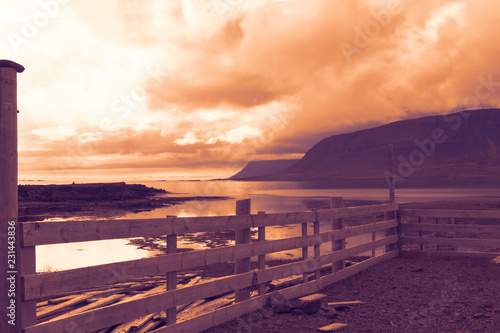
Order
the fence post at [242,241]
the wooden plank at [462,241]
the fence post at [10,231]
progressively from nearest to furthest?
the fence post at [10,231]
the fence post at [242,241]
the wooden plank at [462,241]

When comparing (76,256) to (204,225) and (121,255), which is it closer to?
Result: (121,255)

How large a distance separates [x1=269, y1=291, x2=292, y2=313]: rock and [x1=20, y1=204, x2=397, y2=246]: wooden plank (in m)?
1.34

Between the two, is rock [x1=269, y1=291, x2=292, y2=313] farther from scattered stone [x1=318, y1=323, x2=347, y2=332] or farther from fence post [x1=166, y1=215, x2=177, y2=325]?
fence post [x1=166, y1=215, x2=177, y2=325]

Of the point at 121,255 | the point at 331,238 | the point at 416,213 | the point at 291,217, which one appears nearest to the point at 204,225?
the point at 291,217

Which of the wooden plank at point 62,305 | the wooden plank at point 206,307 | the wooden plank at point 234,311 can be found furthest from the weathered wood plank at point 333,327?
the wooden plank at point 62,305

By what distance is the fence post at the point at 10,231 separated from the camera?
4121 mm

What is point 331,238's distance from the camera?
9.88m

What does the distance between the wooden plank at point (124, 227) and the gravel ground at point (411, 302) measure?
1595 millimetres

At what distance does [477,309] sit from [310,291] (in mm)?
3114

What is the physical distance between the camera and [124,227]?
5.19m

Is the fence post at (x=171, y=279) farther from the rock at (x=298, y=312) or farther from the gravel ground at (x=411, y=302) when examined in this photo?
the rock at (x=298, y=312)

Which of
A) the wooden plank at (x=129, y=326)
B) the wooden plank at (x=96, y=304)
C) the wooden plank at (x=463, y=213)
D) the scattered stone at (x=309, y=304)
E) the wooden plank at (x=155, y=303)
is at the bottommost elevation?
the scattered stone at (x=309, y=304)

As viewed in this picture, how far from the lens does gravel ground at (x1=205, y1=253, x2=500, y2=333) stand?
691 centimetres

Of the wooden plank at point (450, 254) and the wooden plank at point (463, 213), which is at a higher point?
the wooden plank at point (463, 213)
